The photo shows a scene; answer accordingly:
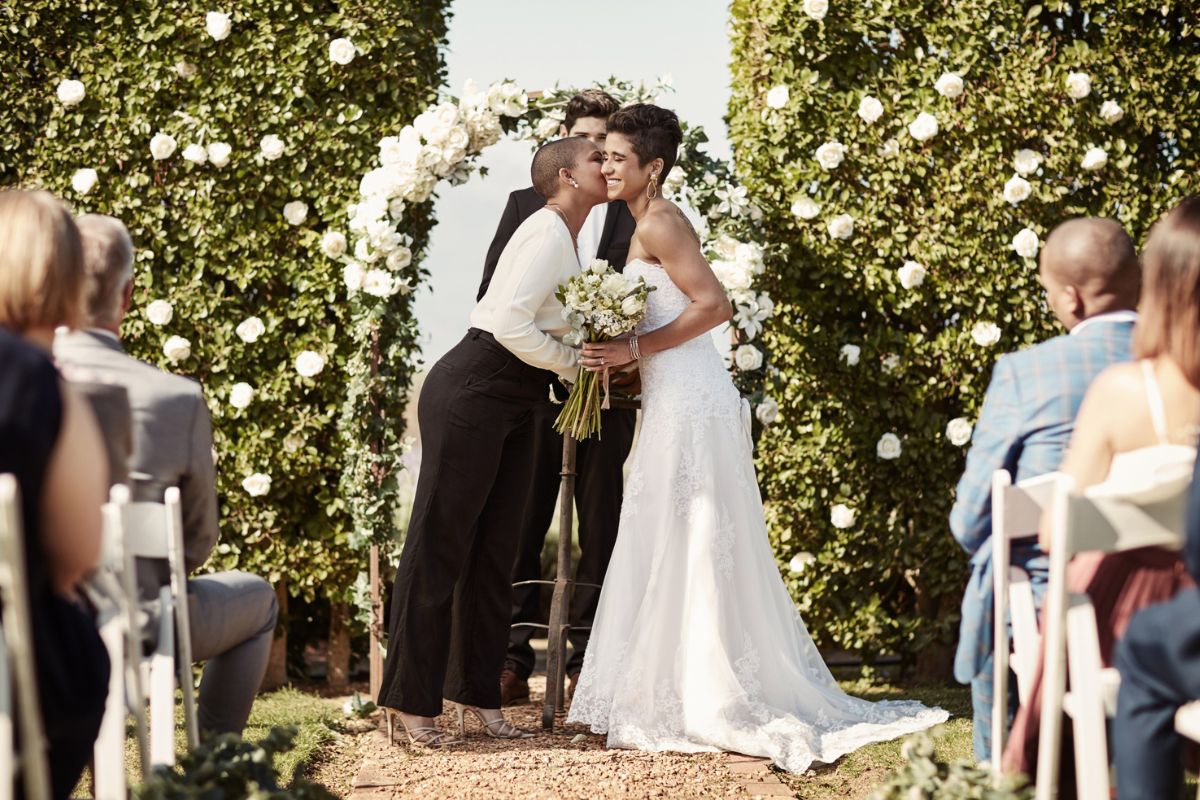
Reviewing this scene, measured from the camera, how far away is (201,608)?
10.5ft

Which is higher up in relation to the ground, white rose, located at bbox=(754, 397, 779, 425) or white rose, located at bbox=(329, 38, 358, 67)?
white rose, located at bbox=(329, 38, 358, 67)

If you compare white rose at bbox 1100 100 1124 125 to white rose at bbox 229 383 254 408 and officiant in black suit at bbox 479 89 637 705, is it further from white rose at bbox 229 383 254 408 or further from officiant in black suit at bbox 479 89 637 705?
white rose at bbox 229 383 254 408

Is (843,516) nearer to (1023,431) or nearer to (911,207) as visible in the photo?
(911,207)

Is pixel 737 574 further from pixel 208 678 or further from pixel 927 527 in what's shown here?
pixel 208 678

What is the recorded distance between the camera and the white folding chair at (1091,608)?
2375 millimetres

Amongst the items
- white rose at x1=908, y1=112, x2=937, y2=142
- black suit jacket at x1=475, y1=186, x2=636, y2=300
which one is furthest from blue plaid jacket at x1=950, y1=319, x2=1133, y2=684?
white rose at x1=908, y1=112, x2=937, y2=142

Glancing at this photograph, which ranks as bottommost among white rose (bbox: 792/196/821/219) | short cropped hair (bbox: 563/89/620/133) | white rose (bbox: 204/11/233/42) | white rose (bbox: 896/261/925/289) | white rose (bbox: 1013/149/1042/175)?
white rose (bbox: 896/261/925/289)

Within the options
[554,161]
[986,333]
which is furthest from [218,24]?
[986,333]

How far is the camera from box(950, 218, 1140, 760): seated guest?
3018 mm

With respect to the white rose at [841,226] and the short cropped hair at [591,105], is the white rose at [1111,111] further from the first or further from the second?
the short cropped hair at [591,105]

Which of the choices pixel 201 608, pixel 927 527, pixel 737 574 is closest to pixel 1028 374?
pixel 737 574

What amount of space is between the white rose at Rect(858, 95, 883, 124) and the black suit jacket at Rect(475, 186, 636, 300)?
121 centimetres

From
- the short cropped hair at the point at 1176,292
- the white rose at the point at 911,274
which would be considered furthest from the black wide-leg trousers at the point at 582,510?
the short cropped hair at the point at 1176,292

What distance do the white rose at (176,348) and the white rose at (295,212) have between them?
2.46ft
